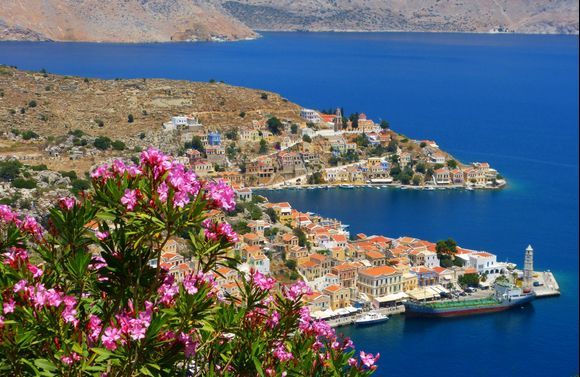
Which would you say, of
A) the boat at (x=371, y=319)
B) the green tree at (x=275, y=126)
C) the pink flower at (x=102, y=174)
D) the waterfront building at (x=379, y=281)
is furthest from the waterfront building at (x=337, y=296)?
the green tree at (x=275, y=126)

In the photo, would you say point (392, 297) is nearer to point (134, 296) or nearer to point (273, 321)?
point (273, 321)

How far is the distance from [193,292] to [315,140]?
115 ft

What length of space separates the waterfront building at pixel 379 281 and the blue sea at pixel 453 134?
1.05 m

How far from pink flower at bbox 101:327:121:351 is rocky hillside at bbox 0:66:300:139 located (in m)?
32.5

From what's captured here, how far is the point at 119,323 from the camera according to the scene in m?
3.19

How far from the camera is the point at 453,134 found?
4591cm

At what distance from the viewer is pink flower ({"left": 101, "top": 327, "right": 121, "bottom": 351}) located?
10.2 ft

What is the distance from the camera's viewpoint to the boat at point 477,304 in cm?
1989

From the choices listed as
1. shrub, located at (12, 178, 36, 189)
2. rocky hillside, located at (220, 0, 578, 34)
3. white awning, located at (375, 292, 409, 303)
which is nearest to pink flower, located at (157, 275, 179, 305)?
white awning, located at (375, 292, 409, 303)

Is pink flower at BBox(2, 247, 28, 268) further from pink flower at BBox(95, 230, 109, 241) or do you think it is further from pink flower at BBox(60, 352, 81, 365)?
pink flower at BBox(60, 352, 81, 365)

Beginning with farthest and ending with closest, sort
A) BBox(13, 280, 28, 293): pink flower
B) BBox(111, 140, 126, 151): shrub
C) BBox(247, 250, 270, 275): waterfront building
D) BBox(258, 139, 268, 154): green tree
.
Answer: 1. BBox(258, 139, 268, 154): green tree
2. BBox(111, 140, 126, 151): shrub
3. BBox(247, 250, 270, 275): waterfront building
4. BBox(13, 280, 28, 293): pink flower

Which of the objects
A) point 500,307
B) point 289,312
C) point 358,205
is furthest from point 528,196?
point 289,312

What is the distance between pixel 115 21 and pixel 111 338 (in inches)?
3563

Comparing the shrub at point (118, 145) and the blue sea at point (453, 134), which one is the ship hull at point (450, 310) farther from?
the shrub at point (118, 145)
